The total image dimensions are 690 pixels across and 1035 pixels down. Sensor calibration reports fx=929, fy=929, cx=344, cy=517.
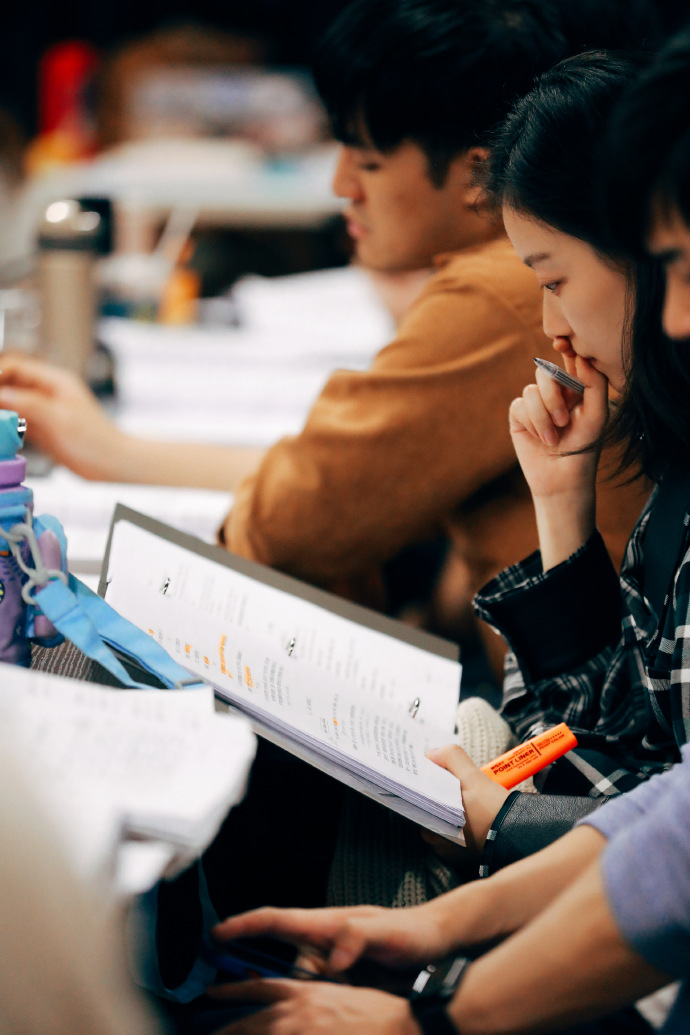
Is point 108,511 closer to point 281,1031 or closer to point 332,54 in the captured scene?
point 332,54

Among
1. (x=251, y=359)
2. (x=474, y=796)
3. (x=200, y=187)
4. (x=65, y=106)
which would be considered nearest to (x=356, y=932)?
(x=474, y=796)

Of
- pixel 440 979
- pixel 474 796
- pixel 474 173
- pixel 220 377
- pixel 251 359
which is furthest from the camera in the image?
pixel 251 359

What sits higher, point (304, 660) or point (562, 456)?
point (562, 456)

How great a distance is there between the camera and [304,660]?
0.75 metres

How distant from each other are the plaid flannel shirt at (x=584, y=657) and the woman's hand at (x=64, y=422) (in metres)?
0.59

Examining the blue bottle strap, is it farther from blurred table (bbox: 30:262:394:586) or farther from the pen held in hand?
the pen held in hand

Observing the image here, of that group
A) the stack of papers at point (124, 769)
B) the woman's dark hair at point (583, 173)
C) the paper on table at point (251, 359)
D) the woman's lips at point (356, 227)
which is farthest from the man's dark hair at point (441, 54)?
the stack of papers at point (124, 769)

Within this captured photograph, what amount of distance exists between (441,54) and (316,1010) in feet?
3.10

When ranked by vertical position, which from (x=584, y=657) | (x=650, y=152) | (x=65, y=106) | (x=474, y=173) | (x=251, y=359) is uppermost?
(x=650, y=152)

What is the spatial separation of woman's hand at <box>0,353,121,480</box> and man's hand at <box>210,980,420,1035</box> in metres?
0.80

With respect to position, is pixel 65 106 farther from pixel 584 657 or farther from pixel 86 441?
pixel 584 657

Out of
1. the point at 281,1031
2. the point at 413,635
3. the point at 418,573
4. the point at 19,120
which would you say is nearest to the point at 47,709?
the point at 281,1031

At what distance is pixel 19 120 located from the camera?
3.18m

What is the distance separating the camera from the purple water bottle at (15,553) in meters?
0.59
